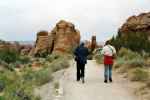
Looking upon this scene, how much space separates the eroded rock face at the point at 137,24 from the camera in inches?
2982

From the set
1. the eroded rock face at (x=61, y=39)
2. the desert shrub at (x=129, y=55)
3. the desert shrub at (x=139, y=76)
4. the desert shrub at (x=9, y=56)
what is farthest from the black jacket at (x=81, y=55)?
the eroded rock face at (x=61, y=39)

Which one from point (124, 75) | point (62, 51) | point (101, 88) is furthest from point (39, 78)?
point (62, 51)

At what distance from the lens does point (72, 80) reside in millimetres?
27703

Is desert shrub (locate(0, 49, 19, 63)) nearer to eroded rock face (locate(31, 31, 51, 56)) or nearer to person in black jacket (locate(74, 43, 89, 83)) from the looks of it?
eroded rock face (locate(31, 31, 51, 56))

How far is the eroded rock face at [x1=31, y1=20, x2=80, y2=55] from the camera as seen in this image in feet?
330

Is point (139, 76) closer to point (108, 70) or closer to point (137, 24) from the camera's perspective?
point (108, 70)

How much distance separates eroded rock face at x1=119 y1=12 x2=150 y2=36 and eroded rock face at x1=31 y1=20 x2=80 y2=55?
20.2m

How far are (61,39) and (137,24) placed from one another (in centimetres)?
2623

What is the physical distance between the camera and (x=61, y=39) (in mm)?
100812

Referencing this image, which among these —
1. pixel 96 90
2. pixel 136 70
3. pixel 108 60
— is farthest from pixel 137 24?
pixel 96 90

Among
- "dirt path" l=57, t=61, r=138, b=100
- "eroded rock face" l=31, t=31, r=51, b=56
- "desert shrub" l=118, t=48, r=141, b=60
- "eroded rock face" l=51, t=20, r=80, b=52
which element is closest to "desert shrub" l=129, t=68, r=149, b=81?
"dirt path" l=57, t=61, r=138, b=100

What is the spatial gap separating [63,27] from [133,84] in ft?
251

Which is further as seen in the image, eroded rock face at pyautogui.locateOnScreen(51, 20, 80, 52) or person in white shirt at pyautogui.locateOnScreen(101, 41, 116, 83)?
eroded rock face at pyautogui.locateOnScreen(51, 20, 80, 52)

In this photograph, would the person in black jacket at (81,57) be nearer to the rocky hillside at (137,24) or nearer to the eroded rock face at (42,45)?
the rocky hillside at (137,24)
